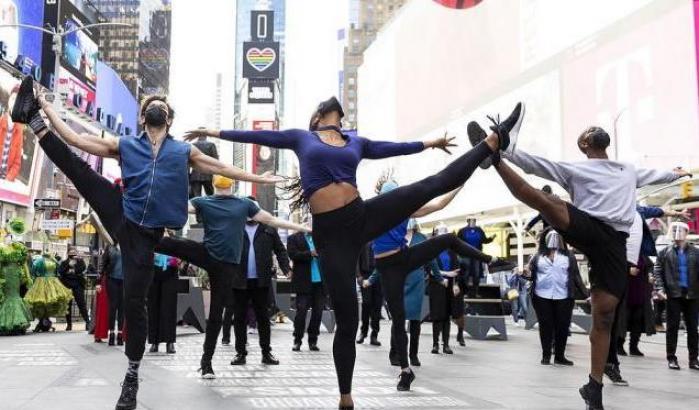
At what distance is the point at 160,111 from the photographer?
17.5 ft

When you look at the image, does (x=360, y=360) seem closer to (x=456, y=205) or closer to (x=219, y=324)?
(x=219, y=324)

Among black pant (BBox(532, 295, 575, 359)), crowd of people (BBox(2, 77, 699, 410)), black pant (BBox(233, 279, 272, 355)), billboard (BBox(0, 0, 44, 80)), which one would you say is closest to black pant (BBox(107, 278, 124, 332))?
black pant (BBox(233, 279, 272, 355))

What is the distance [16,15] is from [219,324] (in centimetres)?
4242

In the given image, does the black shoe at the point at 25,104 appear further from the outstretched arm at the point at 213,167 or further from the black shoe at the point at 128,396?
the black shoe at the point at 128,396

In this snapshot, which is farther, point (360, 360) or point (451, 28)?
point (451, 28)

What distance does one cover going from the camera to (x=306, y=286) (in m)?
10.5

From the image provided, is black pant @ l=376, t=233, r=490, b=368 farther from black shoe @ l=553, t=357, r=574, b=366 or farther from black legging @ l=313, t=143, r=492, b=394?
black shoe @ l=553, t=357, r=574, b=366

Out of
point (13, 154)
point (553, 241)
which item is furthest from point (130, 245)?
point (13, 154)

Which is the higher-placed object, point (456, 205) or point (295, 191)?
point (456, 205)

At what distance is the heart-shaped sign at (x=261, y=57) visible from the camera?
148125 mm

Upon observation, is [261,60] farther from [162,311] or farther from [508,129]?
[508,129]

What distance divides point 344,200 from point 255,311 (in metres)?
4.08

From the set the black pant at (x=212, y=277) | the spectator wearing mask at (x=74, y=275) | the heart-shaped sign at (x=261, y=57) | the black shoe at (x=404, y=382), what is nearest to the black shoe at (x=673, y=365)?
the black shoe at (x=404, y=382)

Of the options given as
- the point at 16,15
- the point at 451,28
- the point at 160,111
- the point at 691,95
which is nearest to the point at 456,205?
the point at 451,28
